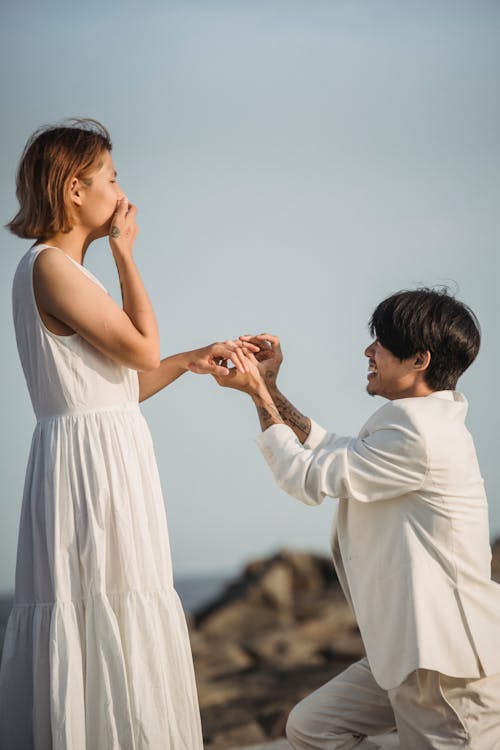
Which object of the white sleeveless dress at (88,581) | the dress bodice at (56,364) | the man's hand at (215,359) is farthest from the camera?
the man's hand at (215,359)

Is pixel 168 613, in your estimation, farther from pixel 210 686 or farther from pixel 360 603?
pixel 210 686

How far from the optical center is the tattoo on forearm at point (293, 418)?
325cm

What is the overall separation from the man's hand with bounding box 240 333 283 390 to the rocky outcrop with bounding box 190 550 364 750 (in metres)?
8.87

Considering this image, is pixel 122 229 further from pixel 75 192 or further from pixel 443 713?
pixel 443 713

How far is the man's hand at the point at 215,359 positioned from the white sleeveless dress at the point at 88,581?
397 millimetres

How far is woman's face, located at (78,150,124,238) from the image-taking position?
2658 mm

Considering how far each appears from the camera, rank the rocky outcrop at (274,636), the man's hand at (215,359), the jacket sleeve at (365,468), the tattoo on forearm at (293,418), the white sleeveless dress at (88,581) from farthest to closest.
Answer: the rocky outcrop at (274,636) → the tattoo on forearm at (293,418) → the man's hand at (215,359) → the jacket sleeve at (365,468) → the white sleeveless dress at (88,581)

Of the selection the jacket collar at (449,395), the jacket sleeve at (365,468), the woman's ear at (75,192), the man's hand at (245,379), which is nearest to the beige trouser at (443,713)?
the jacket sleeve at (365,468)

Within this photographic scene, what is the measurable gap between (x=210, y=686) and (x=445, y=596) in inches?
489

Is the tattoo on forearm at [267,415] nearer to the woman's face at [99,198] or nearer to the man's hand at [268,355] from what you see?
the man's hand at [268,355]

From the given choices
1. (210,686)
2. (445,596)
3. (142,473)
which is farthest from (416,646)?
(210,686)

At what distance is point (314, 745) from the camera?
292 centimetres

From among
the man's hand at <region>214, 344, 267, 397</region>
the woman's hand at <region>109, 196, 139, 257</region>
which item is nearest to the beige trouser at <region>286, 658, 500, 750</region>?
the man's hand at <region>214, 344, 267, 397</region>

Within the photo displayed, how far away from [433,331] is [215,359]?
2.13 ft
